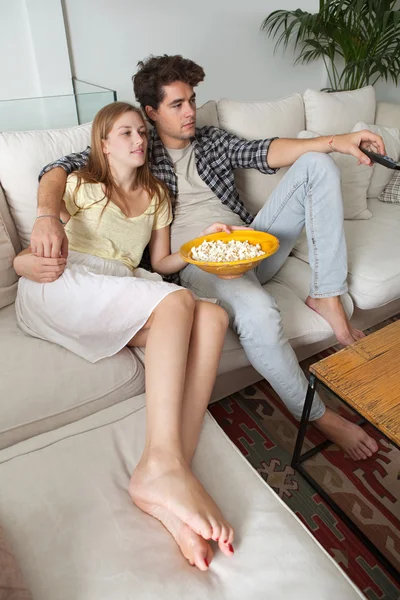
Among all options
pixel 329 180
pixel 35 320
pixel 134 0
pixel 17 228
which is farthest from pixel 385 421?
pixel 134 0

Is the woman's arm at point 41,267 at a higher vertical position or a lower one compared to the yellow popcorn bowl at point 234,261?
higher

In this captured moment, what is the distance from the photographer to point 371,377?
3.59ft

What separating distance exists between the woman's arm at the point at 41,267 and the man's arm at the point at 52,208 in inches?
0.7

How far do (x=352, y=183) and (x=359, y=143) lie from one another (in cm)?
54

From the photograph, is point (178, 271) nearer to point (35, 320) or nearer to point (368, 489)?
point (35, 320)

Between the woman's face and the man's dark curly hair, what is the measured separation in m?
0.23

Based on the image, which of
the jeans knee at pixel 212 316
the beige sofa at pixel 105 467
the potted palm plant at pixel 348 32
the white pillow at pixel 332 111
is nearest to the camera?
the beige sofa at pixel 105 467

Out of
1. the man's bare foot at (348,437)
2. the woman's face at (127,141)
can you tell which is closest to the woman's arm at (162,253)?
the woman's face at (127,141)

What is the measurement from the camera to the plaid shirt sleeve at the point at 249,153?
65.7 inches

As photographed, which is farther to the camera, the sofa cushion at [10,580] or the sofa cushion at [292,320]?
the sofa cushion at [292,320]

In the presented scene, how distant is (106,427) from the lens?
998mm

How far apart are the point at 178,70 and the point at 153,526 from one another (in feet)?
4.75

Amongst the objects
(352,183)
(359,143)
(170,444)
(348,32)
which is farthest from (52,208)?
Answer: (348,32)

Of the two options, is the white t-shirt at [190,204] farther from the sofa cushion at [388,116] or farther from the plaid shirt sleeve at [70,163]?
the sofa cushion at [388,116]
